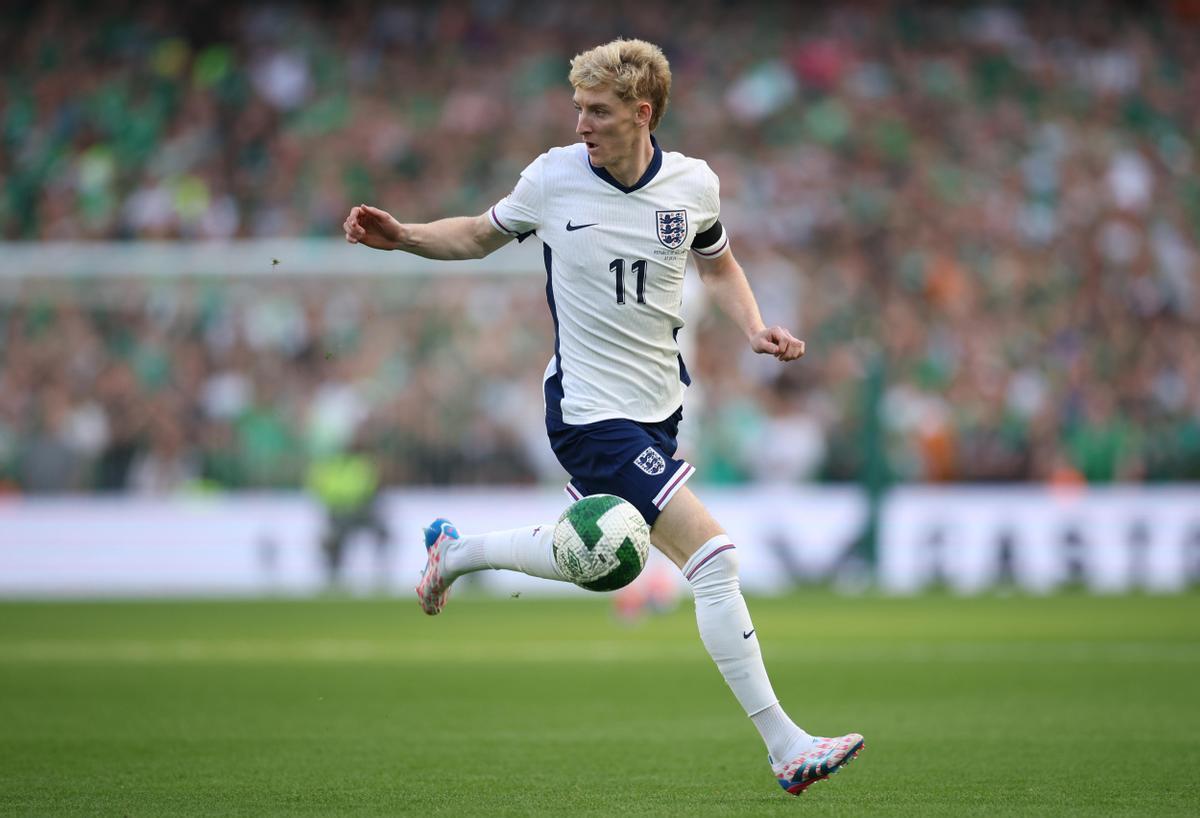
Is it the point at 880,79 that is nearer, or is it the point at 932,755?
the point at 932,755

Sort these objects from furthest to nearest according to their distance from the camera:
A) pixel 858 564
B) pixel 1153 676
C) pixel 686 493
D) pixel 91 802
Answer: pixel 858 564
pixel 1153 676
pixel 686 493
pixel 91 802

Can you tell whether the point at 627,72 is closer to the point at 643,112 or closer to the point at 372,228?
the point at 643,112

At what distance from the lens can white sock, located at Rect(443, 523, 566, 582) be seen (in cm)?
613

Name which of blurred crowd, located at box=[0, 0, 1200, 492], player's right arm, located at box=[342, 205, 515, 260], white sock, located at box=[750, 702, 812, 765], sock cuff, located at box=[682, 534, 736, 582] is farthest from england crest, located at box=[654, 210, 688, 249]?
blurred crowd, located at box=[0, 0, 1200, 492]

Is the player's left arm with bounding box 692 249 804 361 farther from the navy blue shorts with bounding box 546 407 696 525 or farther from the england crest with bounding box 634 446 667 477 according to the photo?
the england crest with bounding box 634 446 667 477

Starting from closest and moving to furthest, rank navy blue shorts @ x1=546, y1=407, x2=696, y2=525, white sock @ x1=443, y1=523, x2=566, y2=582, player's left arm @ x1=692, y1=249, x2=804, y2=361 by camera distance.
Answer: navy blue shorts @ x1=546, y1=407, x2=696, y2=525 → white sock @ x1=443, y1=523, x2=566, y2=582 → player's left arm @ x1=692, y1=249, x2=804, y2=361

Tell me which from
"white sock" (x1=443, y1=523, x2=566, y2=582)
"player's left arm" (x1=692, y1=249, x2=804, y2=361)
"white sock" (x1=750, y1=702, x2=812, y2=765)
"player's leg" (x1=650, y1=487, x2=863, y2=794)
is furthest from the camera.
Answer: "player's left arm" (x1=692, y1=249, x2=804, y2=361)

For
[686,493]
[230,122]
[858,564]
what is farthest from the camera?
[230,122]

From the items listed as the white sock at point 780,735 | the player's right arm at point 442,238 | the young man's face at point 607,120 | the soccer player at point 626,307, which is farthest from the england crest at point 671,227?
the white sock at point 780,735

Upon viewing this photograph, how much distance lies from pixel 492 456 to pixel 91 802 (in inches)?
509

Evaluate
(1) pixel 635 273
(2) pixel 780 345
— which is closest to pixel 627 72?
(1) pixel 635 273

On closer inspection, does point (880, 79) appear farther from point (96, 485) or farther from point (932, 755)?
point (932, 755)

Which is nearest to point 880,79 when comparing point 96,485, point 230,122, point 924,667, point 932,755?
point 230,122

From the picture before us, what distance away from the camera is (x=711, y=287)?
6.55 metres
